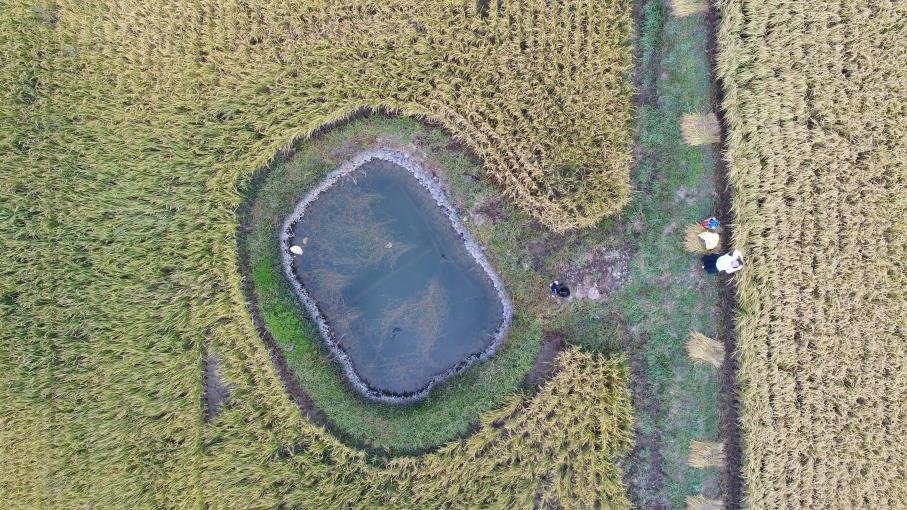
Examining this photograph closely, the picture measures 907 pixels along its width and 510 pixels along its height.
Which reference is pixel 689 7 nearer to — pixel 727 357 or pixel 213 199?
pixel 727 357

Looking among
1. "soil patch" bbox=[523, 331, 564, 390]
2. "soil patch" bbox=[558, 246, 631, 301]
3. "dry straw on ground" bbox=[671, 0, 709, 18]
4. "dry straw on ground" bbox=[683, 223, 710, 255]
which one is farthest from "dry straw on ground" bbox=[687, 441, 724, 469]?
"dry straw on ground" bbox=[671, 0, 709, 18]

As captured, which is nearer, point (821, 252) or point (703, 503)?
point (821, 252)

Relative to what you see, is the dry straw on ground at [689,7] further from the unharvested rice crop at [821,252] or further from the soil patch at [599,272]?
the soil patch at [599,272]

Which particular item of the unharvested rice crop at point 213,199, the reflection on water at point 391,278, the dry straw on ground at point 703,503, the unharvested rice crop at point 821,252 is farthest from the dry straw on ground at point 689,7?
the dry straw on ground at point 703,503

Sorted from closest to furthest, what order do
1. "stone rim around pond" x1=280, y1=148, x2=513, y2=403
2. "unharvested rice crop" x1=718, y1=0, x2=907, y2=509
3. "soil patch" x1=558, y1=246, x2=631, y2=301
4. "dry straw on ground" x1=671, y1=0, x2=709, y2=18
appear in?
"unharvested rice crop" x1=718, y1=0, x2=907, y2=509 → "dry straw on ground" x1=671, y1=0, x2=709, y2=18 → "soil patch" x1=558, y1=246, x2=631, y2=301 → "stone rim around pond" x1=280, y1=148, x2=513, y2=403

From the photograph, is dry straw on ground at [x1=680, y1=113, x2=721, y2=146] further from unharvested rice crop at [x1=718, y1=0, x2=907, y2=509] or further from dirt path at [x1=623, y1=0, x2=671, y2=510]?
dirt path at [x1=623, y1=0, x2=671, y2=510]

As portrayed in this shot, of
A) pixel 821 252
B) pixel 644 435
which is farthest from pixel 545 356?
pixel 821 252
